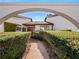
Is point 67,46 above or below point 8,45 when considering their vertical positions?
above

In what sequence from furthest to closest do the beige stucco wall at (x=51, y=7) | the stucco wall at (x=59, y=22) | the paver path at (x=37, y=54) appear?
the stucco wall at (x=59, y=22), the beige stucco wall at (x=51, y=7), the paver path at (x=37, y=54)

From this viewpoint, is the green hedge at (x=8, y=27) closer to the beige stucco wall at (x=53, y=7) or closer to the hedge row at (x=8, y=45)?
the beige stucco wall at (x=53, y=7)

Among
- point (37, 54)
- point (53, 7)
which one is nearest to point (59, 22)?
point (53, 7)

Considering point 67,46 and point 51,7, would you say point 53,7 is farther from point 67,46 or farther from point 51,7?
point 67,46

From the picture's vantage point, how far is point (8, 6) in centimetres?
2383

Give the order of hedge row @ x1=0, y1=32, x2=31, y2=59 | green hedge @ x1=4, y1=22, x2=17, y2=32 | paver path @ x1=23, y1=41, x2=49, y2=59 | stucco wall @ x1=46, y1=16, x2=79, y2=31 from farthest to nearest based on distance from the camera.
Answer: stucco wall @ x1=46, y1=16, x2=79, y2=31, green hedge @ x1=4, y1=22, x2=17, y2=32, paver path @ x1=23, y1=41, x2=49, y2=59, hedge row @ x1=0, y1=32, x2=31, y2=59

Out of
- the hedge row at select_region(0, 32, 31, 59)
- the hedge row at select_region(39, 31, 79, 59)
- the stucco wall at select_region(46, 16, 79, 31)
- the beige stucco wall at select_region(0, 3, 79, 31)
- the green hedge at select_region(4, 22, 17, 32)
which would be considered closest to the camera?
the hedge row at select_region(39, 31, 79, 59)

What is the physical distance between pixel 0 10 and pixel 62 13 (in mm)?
7392

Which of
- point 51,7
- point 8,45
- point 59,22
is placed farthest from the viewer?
point 59,22

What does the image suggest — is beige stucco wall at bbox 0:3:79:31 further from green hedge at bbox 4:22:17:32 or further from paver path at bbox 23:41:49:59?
paver path at bbox 23:41:49:59

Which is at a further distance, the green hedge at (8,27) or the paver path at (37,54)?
the green hedge at (8,27)

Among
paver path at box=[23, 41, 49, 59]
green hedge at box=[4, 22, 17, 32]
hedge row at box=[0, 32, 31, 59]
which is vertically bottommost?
green hedge at box=[4, 22, 17, 32]

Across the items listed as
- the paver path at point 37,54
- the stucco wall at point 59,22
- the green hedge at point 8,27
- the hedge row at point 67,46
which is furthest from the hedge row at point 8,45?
the stucco wall at point 59,22

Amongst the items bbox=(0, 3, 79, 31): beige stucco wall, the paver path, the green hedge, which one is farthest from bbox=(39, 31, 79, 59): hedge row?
the green hedge
